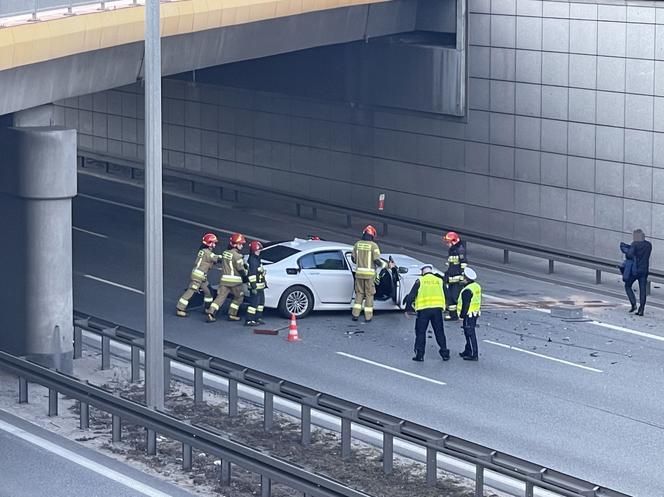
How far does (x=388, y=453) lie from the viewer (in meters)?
A: 17.1

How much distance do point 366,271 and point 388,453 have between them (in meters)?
7.70

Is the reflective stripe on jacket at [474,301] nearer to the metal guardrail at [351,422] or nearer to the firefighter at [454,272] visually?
the firefighter at [454,272]

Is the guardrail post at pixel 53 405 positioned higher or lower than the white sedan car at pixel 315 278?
lower

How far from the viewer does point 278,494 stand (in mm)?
16344

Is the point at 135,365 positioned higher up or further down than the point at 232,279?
further down

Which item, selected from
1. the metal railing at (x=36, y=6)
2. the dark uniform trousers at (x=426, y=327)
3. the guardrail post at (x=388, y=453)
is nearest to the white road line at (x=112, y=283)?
the dark uniform trousers at (x=426, y=327)

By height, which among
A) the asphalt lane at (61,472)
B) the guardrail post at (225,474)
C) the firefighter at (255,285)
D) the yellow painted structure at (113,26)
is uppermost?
the yellow painted structure at (113,26)

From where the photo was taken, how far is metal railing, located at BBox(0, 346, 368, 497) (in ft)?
50.2

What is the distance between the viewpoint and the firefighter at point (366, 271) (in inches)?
965

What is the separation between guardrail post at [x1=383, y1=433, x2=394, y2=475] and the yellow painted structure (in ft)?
21.3

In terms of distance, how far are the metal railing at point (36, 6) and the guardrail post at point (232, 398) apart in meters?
5.15

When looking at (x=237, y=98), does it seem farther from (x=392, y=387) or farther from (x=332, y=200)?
(x=392, y=387)

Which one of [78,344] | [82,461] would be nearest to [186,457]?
[82,461]

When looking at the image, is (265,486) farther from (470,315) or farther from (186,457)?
(470,315)
